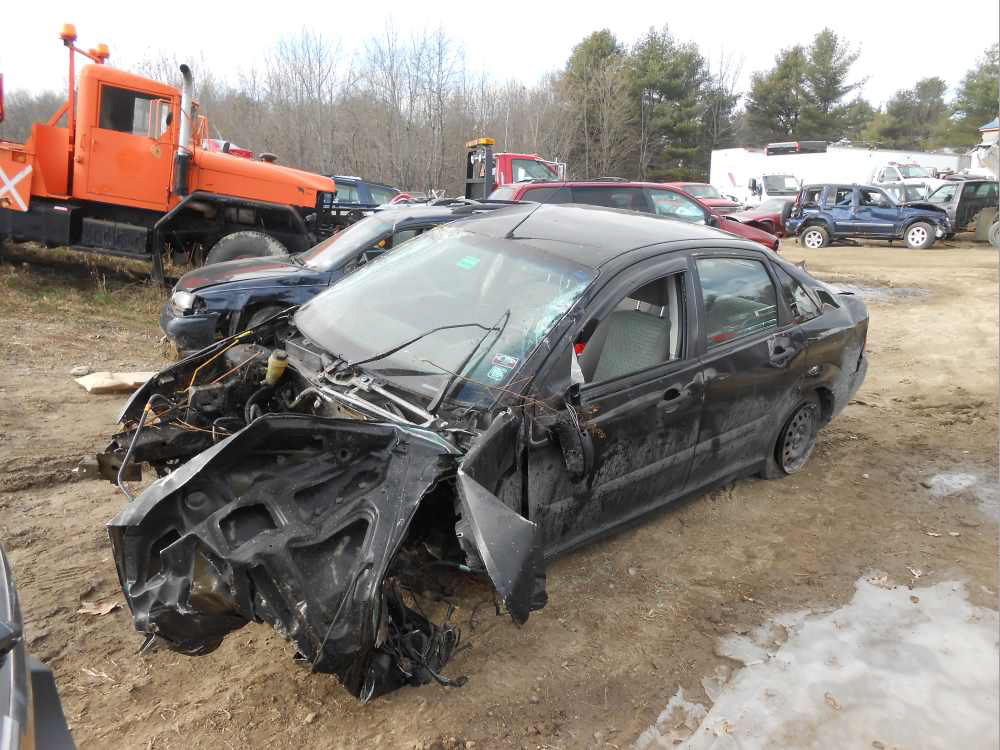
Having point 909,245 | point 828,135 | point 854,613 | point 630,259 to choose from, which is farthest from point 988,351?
point 828,135

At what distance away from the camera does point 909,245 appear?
19641 millimetres

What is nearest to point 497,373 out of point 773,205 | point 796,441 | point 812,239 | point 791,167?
point 796,441

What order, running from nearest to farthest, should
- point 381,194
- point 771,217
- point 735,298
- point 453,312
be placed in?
1. point 453,312
2. point 735,298
3. point 381,194
4. point 771,217

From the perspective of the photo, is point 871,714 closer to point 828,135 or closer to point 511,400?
point 511,400

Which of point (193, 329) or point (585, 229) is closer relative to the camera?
point (585, 229)

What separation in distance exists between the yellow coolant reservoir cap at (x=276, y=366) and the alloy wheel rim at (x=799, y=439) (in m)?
3.07

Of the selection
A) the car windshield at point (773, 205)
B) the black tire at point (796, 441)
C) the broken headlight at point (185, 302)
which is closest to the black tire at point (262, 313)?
the broken headlight at point (185, 302)

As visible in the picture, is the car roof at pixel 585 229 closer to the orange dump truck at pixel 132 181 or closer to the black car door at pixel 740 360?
the black car door at pixel 740 360

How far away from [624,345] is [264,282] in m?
3.93

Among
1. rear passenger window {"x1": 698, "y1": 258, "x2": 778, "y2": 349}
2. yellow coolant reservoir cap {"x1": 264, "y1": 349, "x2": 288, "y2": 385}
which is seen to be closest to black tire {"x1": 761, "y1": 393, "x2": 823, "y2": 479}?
rear passenger window {"x1": 698, "y1": 258, "x2": 778, "y2": 349}

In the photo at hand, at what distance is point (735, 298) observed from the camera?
4027 millimetres

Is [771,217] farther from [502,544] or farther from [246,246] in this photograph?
[502,544]

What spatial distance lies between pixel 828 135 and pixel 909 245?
31.9 meters

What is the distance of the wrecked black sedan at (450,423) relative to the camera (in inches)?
92.5
